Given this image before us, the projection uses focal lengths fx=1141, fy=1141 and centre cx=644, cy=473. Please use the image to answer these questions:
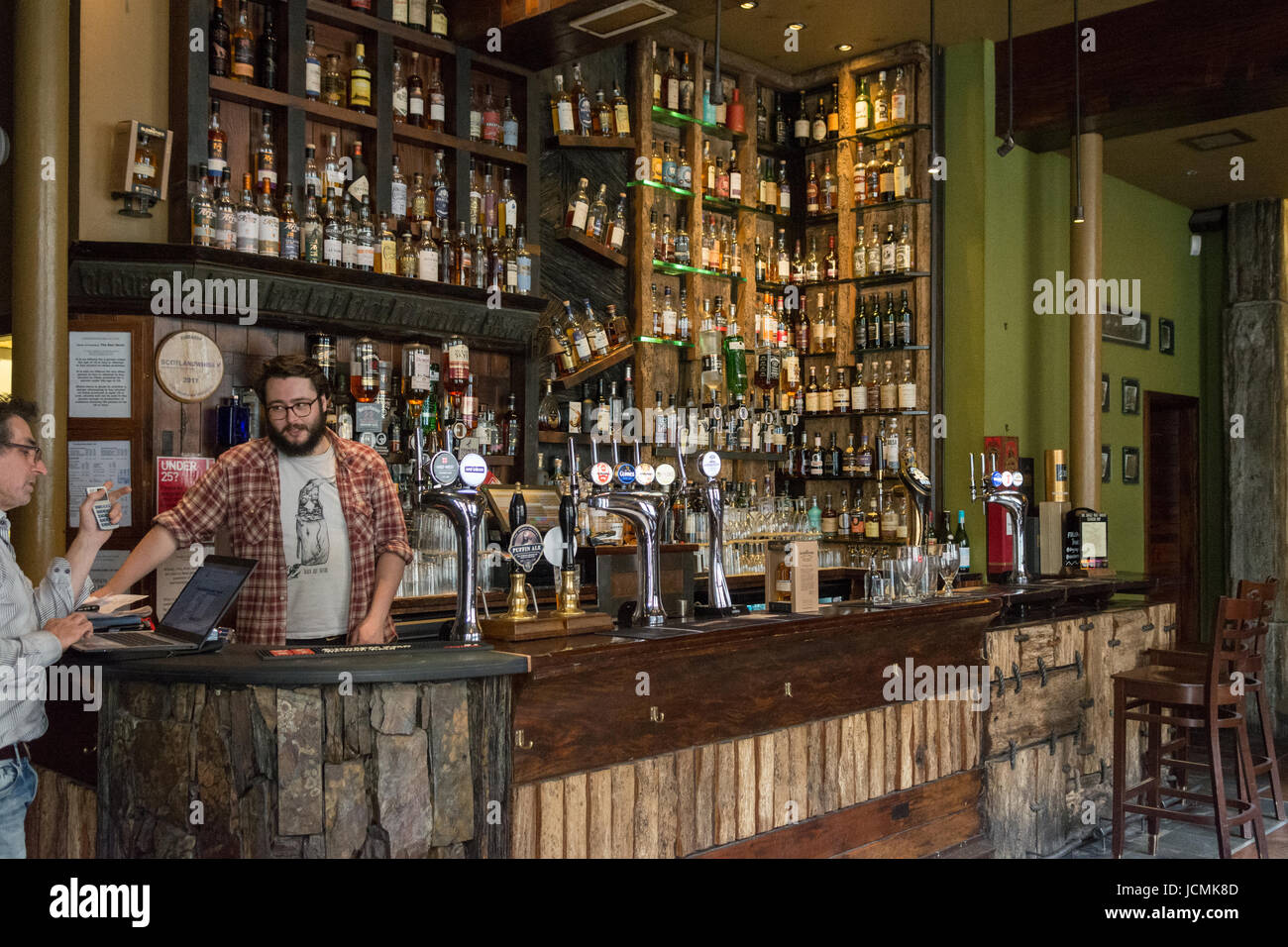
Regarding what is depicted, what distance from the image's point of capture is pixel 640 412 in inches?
226

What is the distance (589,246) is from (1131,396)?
14.6 feet

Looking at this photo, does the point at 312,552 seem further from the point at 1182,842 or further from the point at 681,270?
the point at 1182,842

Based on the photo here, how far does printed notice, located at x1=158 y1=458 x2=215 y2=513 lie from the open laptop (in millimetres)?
1485

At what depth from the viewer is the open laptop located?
2.42 meters

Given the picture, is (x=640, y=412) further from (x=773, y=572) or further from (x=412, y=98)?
(x=773, y=572)

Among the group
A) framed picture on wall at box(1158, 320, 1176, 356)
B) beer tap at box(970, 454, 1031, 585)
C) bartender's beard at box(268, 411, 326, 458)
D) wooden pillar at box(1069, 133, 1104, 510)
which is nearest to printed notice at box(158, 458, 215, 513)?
bartender's beard at box(268, 411, 326, 458)

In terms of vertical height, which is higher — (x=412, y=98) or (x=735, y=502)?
(x=412, y=98)

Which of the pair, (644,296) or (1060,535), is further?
(644,296)

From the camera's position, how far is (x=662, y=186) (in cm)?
581

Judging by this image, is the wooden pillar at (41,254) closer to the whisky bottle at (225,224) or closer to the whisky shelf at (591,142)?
the whisky bottle at (225,224)

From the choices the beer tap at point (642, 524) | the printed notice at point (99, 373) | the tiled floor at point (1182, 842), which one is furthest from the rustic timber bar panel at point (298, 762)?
the tiled floor at point (1182, 842)

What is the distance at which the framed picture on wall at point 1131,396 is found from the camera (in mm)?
7883

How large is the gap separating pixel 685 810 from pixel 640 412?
10.0 feet
